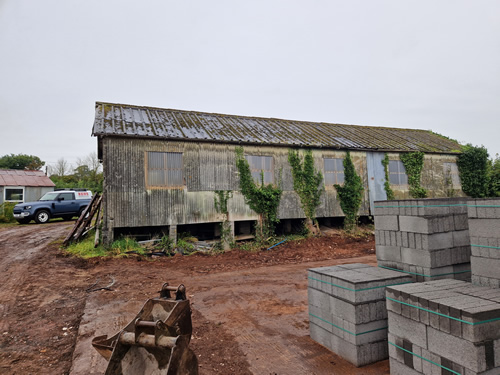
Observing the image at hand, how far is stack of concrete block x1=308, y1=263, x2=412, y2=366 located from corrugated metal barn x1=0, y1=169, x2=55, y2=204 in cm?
3038

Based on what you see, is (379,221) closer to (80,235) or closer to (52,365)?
(52,365)

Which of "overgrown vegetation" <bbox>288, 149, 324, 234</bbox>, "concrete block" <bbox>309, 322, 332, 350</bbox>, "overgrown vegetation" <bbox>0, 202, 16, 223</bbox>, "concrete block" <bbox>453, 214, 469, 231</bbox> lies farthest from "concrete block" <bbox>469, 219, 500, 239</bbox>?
"overgrown vegetation" <bbox>0, 202, 16, 223</bbox>

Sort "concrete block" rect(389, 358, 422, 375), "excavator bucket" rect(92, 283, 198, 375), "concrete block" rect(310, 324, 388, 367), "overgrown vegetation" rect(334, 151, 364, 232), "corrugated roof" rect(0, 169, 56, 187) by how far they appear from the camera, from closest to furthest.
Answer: "excavator bucket" rect(92, 283, 198, 375)
"concrete block" rect(389, 358, 422, 375)
"concrete block" rect(310, 324, 388, 367)
"overgrown vegetation" rect(334, 151, 364, 232)
"corrugated roof" rect(0, 169, 56, 187)

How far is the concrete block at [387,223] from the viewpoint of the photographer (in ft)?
15.3

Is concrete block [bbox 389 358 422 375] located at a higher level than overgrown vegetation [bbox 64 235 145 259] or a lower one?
lower

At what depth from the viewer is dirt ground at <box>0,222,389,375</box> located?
4.01 metres

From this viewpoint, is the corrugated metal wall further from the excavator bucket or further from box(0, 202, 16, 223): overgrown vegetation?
box(0, 202, 16, 223): overgrown vegetation

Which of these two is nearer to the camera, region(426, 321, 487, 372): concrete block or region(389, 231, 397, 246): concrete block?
region(426, 321, 487, 372): concrete block

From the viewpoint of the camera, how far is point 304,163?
15180 millimetres

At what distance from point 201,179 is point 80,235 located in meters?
6.00

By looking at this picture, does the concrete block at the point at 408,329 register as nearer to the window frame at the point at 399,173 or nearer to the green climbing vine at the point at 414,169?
the window frame at the point at 399,173

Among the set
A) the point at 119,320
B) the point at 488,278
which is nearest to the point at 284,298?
the point at 119,320

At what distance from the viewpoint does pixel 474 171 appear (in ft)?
60.5

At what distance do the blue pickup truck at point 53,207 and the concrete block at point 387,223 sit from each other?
20.9 metres
